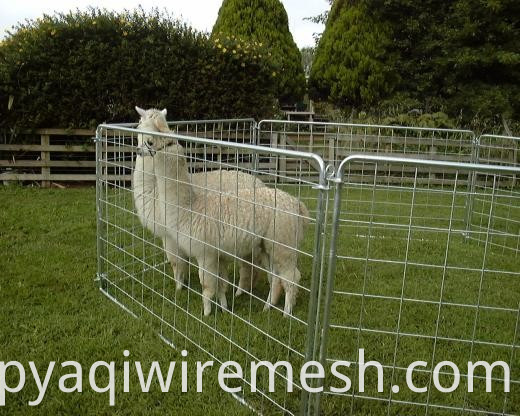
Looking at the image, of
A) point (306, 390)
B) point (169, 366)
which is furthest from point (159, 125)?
point (306, 390)

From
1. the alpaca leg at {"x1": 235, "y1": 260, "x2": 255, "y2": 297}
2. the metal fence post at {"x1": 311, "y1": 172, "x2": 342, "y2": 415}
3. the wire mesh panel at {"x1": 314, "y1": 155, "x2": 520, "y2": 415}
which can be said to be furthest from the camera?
the alpaca leg at {"x1": 235, "y1": 260, "x2": 255, "y2": 297}

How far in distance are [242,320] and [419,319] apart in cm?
161

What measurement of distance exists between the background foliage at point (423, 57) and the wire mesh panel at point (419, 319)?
860 centimetres

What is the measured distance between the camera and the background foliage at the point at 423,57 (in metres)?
13.8

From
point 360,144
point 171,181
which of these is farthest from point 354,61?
point 171,181

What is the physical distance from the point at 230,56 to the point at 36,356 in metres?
7.26

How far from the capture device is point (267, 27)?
13508 millimetres

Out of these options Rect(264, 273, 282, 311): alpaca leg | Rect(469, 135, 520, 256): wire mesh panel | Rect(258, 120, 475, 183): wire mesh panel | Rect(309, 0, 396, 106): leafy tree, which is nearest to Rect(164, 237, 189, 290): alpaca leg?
Rect(264, 273, 282, 311): alpaca leg

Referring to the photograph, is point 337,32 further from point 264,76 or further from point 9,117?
point 9,117

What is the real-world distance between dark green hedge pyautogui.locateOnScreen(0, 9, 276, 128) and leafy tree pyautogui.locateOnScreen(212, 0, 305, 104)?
415cm

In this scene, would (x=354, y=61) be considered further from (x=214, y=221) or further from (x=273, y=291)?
(x=214, y=221)

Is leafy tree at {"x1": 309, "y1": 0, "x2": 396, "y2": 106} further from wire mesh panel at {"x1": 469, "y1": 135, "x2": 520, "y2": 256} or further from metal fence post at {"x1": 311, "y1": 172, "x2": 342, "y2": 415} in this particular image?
metal fence post at {"x1": 311, "y1": 172, "x2": 342, "y2": 415}

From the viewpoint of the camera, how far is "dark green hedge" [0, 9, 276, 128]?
330 inches

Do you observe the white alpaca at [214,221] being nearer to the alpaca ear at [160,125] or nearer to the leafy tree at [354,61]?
the alpaca ear at [160,125]
